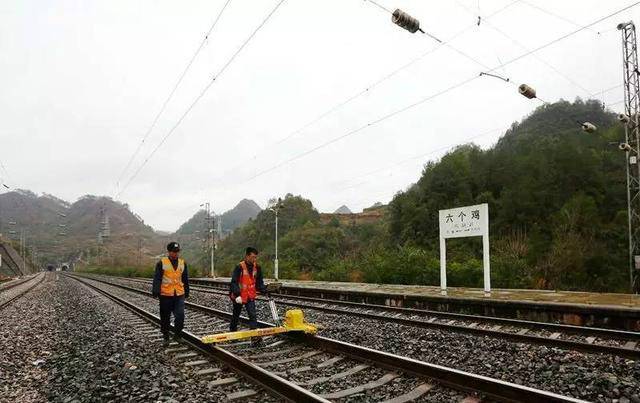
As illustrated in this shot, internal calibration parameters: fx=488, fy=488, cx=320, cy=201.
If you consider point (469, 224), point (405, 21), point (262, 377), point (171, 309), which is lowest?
point (262, 377)

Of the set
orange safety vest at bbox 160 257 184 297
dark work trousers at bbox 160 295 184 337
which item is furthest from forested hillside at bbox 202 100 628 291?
orange safety vest at bbox 160 257 184 297

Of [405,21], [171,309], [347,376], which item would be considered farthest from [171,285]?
[405,21]

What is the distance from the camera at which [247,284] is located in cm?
888

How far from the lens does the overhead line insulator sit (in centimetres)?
846

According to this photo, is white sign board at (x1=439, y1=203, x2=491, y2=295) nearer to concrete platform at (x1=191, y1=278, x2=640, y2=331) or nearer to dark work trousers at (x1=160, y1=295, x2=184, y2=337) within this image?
concrete platform at (x1=191, y1=278, x2=640, y2=331)

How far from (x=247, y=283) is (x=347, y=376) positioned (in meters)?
3.15

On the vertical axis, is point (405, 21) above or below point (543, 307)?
above

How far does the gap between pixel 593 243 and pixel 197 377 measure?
40833 millimetres

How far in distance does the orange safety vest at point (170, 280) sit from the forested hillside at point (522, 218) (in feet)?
53.8

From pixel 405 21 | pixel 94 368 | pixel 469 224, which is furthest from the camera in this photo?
pixel 469 224

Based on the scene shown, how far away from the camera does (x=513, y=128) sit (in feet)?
279

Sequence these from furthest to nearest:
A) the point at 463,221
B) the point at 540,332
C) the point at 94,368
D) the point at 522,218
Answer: the point at 522,218 < the point at 463,221 < the point at 540,332 < the point at 94,368

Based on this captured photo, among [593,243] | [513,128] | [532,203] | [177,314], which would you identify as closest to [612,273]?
[593,243]

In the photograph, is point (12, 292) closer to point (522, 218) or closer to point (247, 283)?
point (247, 283)
